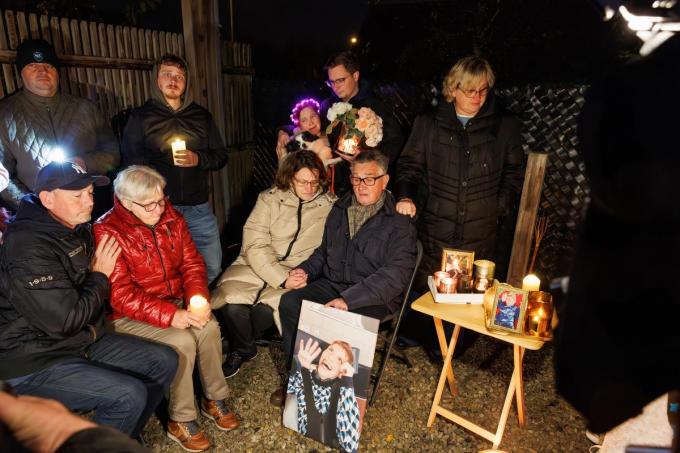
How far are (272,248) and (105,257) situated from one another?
→ 1291 millimetres

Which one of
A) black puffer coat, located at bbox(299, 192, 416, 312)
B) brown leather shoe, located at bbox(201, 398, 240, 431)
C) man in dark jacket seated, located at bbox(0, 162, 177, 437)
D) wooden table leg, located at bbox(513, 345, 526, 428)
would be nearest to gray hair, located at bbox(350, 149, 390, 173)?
black puffer coat, located at bbox(299, 192, 416, 312)

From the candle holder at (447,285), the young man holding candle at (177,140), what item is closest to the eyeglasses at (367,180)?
the candle holder at (447,285)

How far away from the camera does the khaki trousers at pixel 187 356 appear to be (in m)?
2.82

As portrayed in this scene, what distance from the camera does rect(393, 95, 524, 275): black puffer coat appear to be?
330 centimetres

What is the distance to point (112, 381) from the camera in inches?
94.6

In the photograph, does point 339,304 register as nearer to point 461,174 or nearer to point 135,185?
point 461,174

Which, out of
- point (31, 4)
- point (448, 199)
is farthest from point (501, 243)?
point (31, 4)

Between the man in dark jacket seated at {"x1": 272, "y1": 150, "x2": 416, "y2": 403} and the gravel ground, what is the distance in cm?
30

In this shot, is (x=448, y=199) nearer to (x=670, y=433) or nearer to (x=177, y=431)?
(x=670, y=433)

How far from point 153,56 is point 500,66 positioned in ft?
18.2

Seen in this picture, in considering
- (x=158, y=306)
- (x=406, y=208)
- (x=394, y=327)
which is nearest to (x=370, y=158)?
(x=406, y=208)

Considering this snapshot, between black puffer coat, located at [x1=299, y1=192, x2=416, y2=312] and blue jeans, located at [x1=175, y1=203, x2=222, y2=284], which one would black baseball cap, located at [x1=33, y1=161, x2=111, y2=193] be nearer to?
blue jeans, located at [x1=175, y1=203, x2=222, y2=284]

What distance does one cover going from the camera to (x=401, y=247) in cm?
317

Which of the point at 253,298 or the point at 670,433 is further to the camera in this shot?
the point at 253,298
